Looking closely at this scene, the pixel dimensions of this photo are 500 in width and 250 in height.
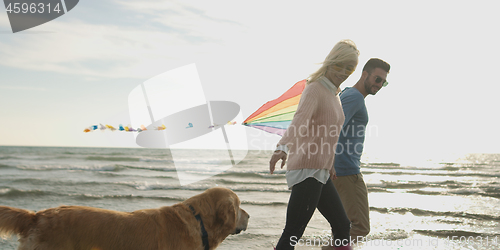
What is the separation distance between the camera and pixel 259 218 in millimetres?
8172

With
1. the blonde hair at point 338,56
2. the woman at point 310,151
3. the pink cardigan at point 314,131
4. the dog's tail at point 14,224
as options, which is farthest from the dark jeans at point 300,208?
the dog's tail at point 14,224

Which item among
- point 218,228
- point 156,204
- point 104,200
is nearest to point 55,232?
point 218,228

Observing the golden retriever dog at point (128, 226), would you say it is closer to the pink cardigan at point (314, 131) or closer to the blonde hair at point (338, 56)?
the pink cardigan at point (314, 131)

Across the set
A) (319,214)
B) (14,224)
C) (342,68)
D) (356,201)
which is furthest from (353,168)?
(319,214)

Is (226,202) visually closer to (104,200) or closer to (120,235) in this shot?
(120,235)

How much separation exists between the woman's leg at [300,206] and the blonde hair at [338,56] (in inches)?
36.6

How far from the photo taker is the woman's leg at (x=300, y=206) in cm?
295

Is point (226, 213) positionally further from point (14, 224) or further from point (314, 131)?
point (14, 224)

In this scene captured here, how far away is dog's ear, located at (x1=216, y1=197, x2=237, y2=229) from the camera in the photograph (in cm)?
325

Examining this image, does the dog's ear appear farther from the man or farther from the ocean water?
the ocean water

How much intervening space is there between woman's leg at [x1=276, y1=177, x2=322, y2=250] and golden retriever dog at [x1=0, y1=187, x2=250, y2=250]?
1.92 ft

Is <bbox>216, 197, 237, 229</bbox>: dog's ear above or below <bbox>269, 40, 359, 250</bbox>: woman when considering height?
below

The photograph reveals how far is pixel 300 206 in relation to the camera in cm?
295

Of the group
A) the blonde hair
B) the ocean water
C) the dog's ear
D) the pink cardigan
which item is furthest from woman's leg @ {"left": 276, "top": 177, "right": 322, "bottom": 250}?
the ocean water
